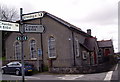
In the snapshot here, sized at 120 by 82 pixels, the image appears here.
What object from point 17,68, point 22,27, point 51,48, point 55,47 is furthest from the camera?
point 51,48

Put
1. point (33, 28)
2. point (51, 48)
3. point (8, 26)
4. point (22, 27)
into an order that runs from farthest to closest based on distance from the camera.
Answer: point (51, 48), point (33, 28), point (22, 27), point (8, 26)

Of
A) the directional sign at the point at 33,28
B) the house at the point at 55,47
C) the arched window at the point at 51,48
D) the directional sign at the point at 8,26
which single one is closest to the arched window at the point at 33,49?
the house at the point at 55,47

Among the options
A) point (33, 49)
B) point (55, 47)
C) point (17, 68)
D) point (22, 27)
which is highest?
point (22, 27)

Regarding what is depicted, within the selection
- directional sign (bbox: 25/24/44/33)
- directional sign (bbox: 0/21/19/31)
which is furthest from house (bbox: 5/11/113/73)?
directional sign (bbox: 0/21/19/31)

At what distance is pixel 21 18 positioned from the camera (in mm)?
7082

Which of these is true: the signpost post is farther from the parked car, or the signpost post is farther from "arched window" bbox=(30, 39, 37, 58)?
"arched window" bbox=(30, 39, 37, 58)

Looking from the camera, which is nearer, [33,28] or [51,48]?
[33,28]

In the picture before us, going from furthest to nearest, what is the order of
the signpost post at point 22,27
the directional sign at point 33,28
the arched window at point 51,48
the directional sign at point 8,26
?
the arched window at point 51,48 → the directional sign at point 33,28 → the signpost post at point 22,27 → the directional sign at point 8,26

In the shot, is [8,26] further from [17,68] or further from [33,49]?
[33,49]

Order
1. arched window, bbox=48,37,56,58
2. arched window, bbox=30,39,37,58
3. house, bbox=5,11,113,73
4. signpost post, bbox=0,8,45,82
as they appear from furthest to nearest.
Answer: arched window, bbox=30,39,37,58 < arched window, bbox=48,37,56,58 < house, bbox=5,11,113,73 < signpost post, bbox=0,8,45,82

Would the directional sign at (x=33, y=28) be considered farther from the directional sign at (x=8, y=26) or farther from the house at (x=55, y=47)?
the house at (x=55, y=47)

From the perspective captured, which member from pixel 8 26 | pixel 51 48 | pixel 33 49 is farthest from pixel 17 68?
pixel 8 26

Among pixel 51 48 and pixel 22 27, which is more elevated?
pixel 22 27

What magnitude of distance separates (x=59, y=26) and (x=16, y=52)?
29.0 ft
